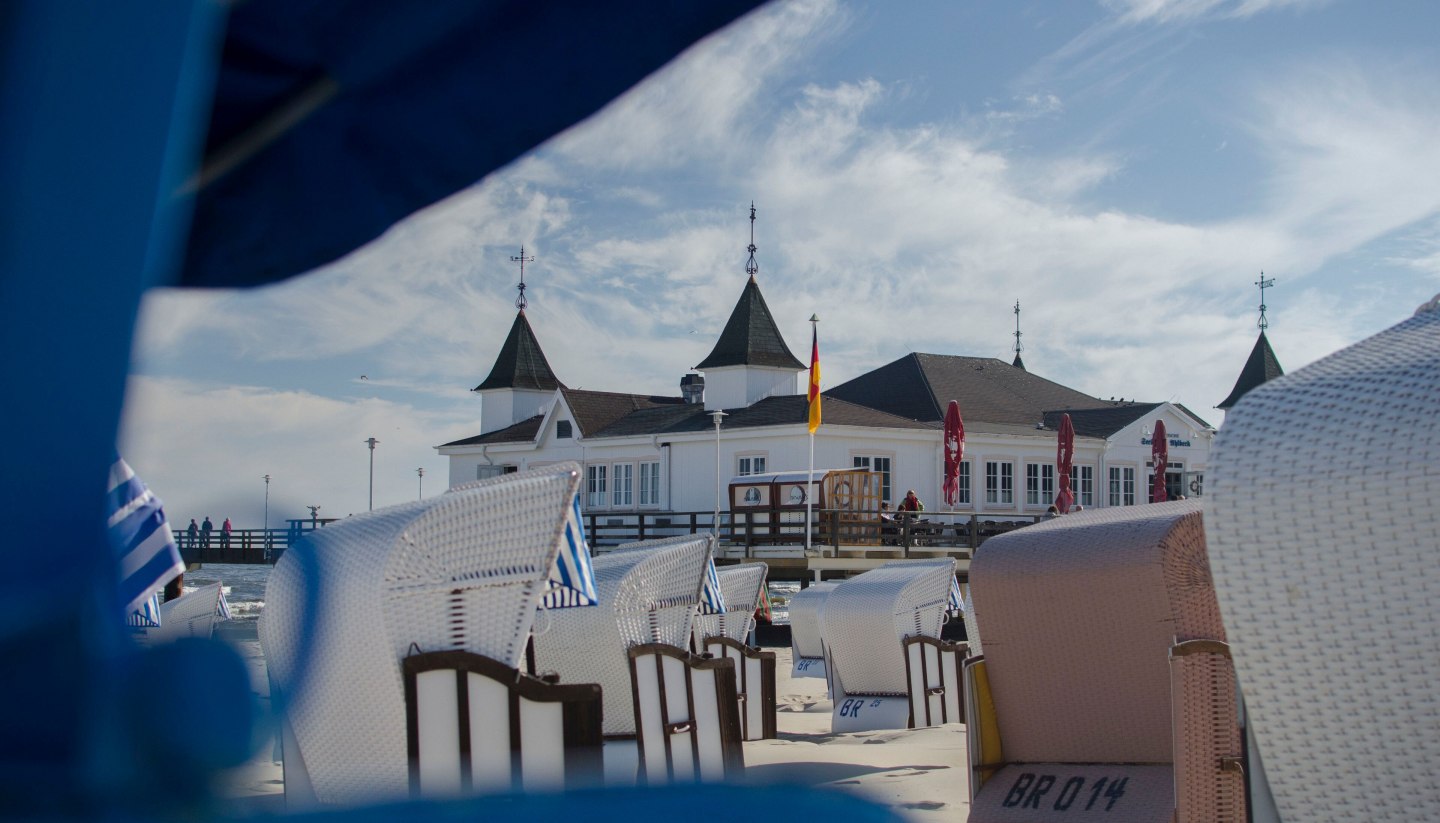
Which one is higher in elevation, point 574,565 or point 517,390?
point 517,390

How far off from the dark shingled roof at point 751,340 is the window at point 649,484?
12.3ft

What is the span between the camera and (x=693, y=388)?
41.2 meters

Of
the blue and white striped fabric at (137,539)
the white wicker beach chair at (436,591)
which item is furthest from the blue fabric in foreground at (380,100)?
the white wicker beach chair at (436,591)

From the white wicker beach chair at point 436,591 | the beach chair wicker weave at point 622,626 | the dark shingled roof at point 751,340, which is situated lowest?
the beach chair wicker weave at point 622,626

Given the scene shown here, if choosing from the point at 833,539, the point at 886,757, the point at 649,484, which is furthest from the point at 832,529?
the point at 886,757

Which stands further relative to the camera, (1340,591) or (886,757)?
(886,757)

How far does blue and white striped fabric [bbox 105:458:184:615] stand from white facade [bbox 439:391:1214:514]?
3091 centimetres

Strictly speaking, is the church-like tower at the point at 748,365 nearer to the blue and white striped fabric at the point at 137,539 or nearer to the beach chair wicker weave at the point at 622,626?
the beach chair wicker weave at the point at 622,626

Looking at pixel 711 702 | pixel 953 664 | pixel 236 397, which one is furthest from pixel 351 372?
pixel 953 664

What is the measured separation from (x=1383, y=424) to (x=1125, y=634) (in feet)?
11.1

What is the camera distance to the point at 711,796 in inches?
30.4

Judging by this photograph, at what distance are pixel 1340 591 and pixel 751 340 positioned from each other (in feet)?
123

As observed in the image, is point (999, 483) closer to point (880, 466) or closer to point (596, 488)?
point (880, 466)

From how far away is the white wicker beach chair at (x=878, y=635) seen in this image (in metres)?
12.9
